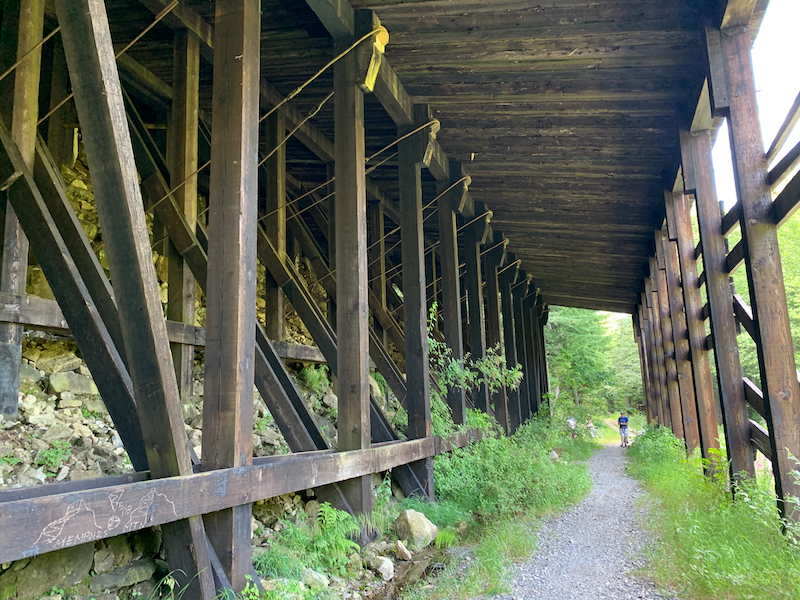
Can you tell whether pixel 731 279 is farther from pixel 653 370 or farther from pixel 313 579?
pixel 653 370

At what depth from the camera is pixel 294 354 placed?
253 inches

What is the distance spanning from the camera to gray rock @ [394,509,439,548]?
4.69 m

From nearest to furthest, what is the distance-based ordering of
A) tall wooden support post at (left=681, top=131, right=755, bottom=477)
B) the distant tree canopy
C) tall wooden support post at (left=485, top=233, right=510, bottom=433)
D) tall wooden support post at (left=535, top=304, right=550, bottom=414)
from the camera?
1. tall wooden support post at (left=681, top=131, right=755, bottom=477)
2. tall wooden support post at (left=485, top=233, right=510, bottom=433)
3. tall wooden support post at (left=535, top=304, right=550, bottom=414)
4. the distant tree canopy

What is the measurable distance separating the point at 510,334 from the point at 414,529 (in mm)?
8342

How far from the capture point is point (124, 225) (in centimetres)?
241

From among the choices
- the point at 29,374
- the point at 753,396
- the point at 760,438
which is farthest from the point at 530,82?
the point at 29,374

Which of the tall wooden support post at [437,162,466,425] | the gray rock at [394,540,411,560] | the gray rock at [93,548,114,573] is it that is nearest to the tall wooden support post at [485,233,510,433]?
the tall wooden support post at [437,162,466,425]

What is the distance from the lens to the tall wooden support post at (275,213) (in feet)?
20.0

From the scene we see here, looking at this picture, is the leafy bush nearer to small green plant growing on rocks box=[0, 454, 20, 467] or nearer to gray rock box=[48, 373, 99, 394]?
small green plant growing on rocks box=[0, 454, 20, 467]

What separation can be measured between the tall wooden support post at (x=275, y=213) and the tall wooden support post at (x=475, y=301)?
346 centimetres

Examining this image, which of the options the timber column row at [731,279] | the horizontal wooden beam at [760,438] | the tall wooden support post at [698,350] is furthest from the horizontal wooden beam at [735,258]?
the tall wooden support post at [698,350]

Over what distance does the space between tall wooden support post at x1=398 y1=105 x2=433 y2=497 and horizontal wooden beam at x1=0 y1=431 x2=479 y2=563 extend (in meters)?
2.20

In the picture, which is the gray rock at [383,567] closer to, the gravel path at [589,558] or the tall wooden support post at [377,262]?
the gravel path at [589,558]

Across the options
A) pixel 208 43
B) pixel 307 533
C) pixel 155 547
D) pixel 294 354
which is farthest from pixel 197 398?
pixel 208 43
